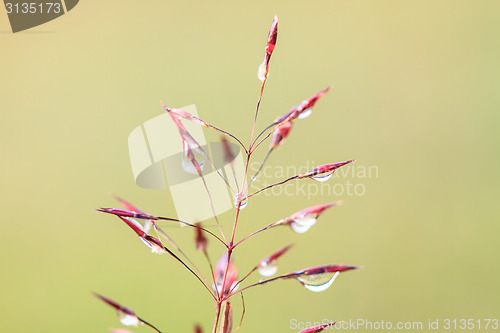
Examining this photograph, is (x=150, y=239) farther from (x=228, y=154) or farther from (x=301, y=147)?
(x=301, y=147)

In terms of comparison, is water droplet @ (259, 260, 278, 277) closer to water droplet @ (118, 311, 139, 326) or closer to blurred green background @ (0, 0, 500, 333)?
water droplet @ (118, 311, 139, 326)

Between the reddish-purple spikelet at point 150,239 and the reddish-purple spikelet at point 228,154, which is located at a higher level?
the reddish-purple spikelet at point 228,154

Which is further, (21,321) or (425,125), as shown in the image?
(425,125)

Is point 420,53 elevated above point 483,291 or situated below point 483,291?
above

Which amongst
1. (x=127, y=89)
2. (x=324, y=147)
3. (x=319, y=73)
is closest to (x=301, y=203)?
(x=324, y=147)

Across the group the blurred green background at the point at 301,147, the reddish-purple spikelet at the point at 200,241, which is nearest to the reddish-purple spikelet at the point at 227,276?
the reddish-purple spikelet at the point at 200,241

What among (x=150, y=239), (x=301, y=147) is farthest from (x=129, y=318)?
(x=301, y=147)

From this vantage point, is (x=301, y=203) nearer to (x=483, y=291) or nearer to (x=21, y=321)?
(x=483, y=291)

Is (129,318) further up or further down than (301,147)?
further down

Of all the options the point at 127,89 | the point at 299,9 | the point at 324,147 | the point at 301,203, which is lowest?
the point at 301,203

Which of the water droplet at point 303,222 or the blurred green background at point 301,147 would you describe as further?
the blurred green background at point 301,147

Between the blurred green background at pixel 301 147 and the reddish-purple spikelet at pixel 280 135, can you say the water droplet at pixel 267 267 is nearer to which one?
the reddish-purple spikelet at pixel 280 135
